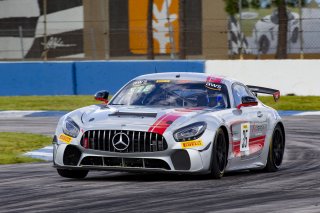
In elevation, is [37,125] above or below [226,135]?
below

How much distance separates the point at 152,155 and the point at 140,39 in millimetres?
32964

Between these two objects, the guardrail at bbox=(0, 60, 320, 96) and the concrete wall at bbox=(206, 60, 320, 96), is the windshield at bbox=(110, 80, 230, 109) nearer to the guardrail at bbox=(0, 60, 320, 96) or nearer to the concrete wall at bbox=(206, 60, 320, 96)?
the concrete wall at bbox=(206, 60, 320, 96)

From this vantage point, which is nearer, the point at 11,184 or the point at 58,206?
the point at 58,206

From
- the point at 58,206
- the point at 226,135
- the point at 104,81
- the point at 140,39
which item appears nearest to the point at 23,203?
the point at 58,206

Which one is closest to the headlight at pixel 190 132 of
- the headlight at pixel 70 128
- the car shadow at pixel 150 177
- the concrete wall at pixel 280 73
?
the car shadow at pixel 150 177

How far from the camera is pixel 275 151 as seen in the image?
13.8 m

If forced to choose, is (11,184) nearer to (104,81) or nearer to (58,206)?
(58,206)

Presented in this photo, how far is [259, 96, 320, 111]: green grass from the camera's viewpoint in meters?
27.8

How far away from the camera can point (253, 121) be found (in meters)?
13.0

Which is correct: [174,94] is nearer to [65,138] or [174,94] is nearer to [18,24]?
[65,138]

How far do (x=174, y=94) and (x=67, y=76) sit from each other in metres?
19.3

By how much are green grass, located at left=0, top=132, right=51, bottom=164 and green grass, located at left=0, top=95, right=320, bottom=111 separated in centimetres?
894

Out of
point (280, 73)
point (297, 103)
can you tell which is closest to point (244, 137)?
point (297, 103)

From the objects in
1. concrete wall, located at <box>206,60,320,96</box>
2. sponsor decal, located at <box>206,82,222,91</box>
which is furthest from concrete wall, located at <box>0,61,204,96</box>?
A: sponsor decal, located at <box>206,82,222,91</box>
